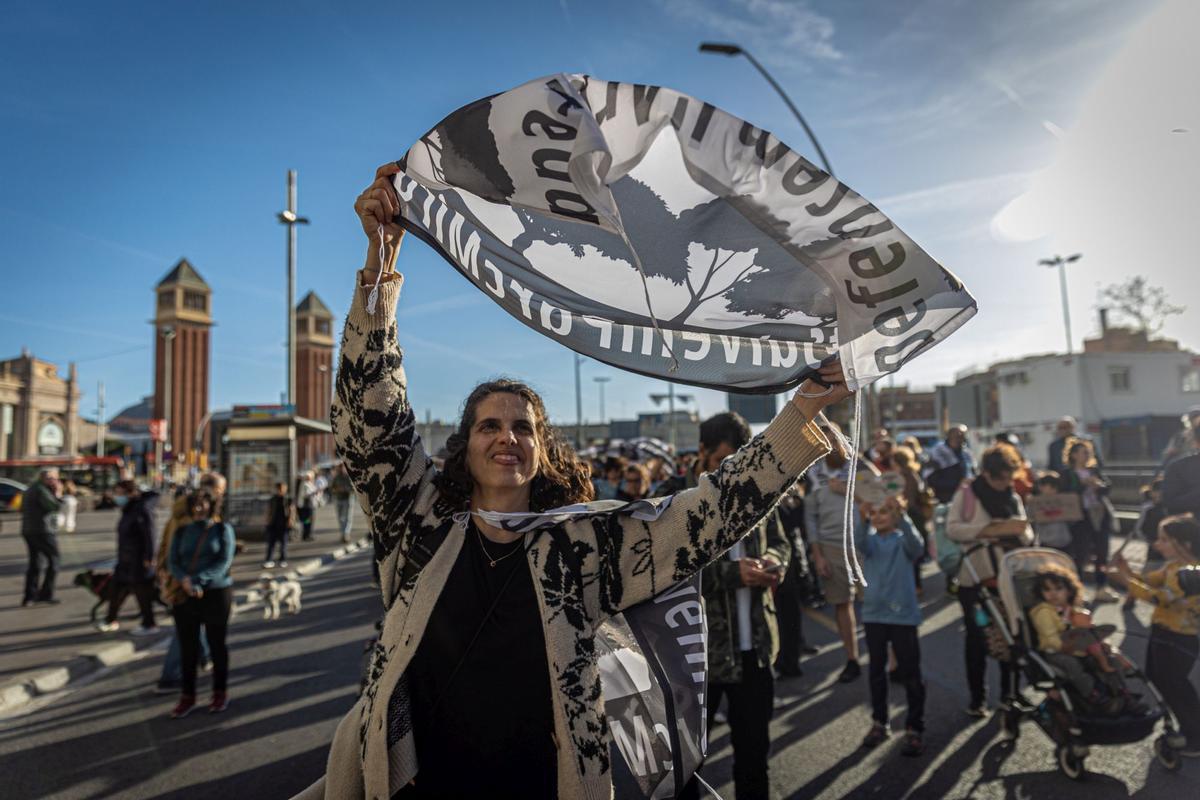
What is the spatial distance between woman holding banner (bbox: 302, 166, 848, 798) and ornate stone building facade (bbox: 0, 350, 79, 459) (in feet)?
264

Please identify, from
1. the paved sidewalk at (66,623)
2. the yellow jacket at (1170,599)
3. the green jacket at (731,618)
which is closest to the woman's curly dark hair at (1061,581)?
the yellow jacket at (1170,599)

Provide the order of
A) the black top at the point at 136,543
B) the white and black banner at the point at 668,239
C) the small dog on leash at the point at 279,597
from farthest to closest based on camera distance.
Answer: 1. the small dog on leash at the point at 279,597
2. the black top at the point at 136,543
3. the white and black banner at the point at 668,239

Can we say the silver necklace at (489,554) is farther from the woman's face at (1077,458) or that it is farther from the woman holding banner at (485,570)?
the woman's face at (1077,458)

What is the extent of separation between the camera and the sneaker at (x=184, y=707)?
561cm

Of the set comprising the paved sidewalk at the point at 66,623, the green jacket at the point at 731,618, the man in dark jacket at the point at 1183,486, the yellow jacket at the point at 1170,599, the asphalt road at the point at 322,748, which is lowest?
the asphalt road at the point at 322,748

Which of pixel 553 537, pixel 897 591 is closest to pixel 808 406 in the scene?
pixel 553 537

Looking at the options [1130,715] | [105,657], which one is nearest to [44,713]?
[105,657]

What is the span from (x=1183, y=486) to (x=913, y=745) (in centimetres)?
362

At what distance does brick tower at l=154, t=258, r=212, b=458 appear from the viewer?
7988 centimetres

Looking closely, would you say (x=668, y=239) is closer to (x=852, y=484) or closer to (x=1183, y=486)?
(x=852, y=484)

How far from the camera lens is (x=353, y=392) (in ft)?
6.30

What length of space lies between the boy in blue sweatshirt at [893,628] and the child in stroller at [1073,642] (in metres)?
0.73

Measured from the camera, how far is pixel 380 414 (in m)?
1.93

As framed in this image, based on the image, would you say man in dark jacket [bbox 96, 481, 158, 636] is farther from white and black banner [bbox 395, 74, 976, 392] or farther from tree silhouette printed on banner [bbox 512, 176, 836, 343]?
tree silhouette printed on banner [bbox 512, 176, 836, 343]
